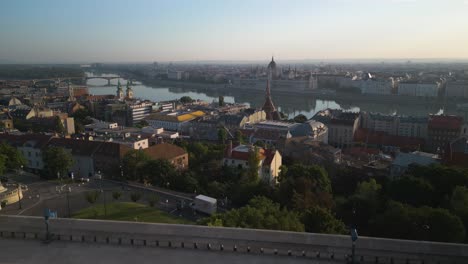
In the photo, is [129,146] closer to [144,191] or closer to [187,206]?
[144,191]

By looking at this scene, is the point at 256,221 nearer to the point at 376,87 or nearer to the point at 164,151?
the point at 164,151

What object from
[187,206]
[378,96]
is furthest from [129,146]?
[378,96]

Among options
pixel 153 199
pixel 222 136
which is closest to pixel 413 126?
pixel 222 136

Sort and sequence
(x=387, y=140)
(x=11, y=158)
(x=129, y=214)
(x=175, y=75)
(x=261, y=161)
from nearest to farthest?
(x=129, y=214), (x=11, y=158), (x=261, y=161), (x=387, y=140), (x=175, y=75)

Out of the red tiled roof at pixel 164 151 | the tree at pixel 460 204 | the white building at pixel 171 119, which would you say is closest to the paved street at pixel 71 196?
the red tiled roof at pixel 164 151

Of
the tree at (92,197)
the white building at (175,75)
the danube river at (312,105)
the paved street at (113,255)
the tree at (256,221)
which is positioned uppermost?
the white building at (175,75)

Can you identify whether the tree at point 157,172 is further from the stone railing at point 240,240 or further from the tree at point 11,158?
the stone railing at point 240,240
